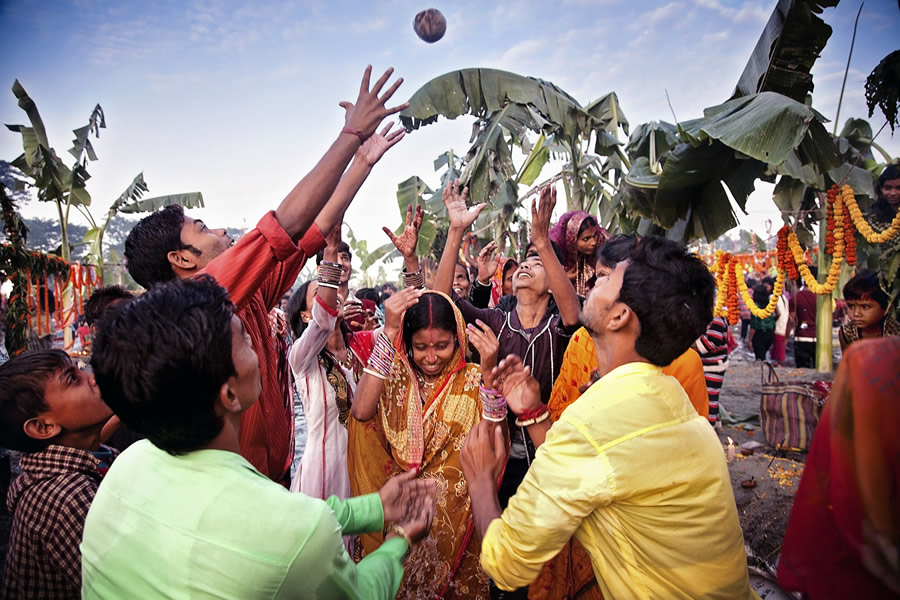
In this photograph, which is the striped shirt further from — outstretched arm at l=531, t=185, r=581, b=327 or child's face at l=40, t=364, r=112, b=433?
outstretched arm at l=531, t=185, r=581, b=327

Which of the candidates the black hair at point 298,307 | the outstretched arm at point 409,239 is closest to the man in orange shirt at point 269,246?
the outstretched arm at point 409,239

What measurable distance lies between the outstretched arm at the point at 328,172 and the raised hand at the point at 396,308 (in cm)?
77

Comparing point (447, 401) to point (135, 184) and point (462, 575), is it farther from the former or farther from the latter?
point (135, 184)

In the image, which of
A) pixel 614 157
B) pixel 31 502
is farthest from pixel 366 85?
pixel 614 157

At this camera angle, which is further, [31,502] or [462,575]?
[462,575]

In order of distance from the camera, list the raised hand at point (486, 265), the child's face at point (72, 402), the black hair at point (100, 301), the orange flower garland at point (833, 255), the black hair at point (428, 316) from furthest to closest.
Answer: the orange flower garland at point (833, 255)
the raised hand at point (486, 265)
the black hair at point (100, 301)
the black hair at point (428, 316)
the child's face at point (72, 402)

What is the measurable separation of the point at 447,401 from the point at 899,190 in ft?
17.2

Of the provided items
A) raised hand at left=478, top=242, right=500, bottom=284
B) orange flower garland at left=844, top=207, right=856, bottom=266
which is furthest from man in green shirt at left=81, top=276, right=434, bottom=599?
orange flower garland at left=844, top=207, right=856, bottom=266

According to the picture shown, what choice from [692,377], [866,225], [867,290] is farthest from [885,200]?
[692,377]

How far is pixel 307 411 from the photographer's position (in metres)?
2.74

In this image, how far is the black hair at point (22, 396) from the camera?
1.61 m

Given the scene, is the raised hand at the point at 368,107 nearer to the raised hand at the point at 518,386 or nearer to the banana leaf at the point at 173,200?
the raised hand at the point at 518,386

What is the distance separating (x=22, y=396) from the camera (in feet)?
5.36

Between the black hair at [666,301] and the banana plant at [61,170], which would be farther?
the banana plant at [61,170]
